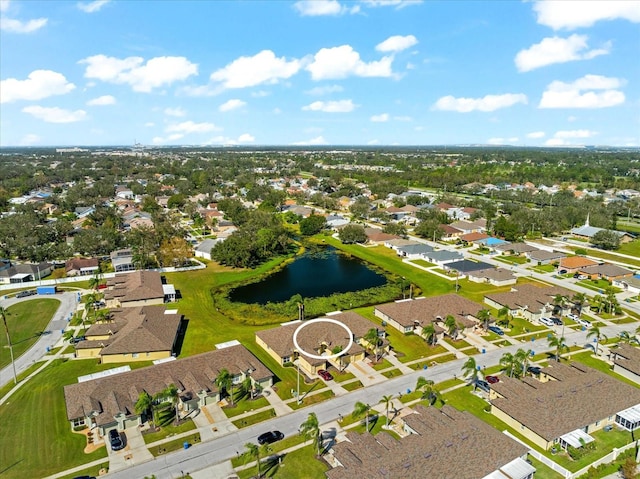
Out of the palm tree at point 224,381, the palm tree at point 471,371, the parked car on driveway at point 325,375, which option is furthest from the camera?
the parked car on driveway at point 325,375

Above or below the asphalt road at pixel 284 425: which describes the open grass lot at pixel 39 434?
above

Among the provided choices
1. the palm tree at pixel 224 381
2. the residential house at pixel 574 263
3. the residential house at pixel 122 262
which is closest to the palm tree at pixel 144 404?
the palm tree at pixel 224 381

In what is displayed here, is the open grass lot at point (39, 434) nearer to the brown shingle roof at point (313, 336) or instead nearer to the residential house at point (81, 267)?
the brown shingle roof at point (313, 336)

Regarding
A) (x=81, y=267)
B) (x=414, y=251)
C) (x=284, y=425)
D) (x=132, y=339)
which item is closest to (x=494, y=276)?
(x=414, y=251)

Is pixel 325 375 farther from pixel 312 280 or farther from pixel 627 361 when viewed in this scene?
pixel 312 280

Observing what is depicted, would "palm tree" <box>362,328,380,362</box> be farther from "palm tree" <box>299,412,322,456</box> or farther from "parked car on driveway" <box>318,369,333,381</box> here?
"palm tree" <box>299,412,322,456</box>

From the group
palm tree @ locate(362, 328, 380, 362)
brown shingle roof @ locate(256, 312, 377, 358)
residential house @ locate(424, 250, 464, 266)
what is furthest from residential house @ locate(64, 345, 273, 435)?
residential house @ locate(424, 250, 464, 266)

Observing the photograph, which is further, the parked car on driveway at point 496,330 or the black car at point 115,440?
the parked car on driveway at point 496,330

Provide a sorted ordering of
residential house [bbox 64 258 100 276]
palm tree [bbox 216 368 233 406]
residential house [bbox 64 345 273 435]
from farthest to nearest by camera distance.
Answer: residential house [bbox 64 258 100 276] < palm tree [bbox 216 368 233 406] < residential house [bbox 64 345 273 435]
